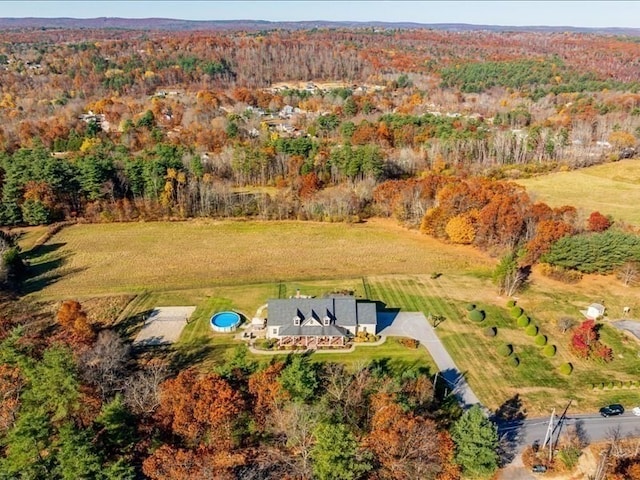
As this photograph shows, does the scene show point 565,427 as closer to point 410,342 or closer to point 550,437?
point 550,437

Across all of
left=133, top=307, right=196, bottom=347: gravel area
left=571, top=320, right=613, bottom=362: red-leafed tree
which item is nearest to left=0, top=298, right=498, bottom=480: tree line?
left=133, top=307, right=196, bottom=347: gravel area

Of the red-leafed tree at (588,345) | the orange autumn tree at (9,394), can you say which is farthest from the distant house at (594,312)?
the orange autumn tree at (9,394)

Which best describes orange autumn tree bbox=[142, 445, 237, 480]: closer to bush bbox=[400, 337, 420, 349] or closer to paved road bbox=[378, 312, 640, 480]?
paved road bbox=[378, 312, 640, 480]

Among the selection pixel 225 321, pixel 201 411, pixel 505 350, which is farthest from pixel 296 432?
pixel 505 350

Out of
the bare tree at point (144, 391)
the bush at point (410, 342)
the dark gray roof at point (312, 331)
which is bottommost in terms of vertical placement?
the bush at point (410, 342)

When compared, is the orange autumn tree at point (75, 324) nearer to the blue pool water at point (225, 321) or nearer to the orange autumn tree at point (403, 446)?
the blue pool water at point (225, 321)

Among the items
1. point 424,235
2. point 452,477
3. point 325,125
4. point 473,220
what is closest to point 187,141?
point 325,125
